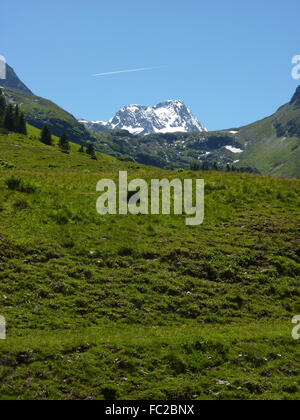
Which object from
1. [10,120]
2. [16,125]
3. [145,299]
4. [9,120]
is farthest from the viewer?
[16,125]

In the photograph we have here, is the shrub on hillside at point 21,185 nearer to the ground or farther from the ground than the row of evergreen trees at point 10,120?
nearer to the ground

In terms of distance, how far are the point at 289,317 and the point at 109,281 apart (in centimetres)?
906

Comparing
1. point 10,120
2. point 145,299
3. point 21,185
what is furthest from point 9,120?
point 145,299

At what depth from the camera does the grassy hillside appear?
11867 millimetres

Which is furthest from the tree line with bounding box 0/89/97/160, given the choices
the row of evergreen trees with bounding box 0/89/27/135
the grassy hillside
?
the grassy hillside

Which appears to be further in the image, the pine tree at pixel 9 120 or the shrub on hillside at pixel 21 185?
the pine tree at pixel 9 120

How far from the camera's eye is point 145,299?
677 inches

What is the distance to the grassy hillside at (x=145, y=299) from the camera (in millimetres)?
11867

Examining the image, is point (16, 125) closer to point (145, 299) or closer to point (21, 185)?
point (21, 185)

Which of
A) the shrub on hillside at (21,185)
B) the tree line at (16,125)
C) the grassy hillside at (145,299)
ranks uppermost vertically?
the tree line at (16,125)

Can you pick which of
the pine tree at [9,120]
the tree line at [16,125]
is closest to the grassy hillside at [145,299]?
the tree line at [16,125]

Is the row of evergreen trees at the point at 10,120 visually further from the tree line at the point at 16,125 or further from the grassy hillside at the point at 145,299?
the grassy hillside at the point at 145,299

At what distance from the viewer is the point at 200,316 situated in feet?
54.6

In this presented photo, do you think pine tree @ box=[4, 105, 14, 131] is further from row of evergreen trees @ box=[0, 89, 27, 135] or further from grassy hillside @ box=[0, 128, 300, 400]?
grassy hillside @ box=[0, 128, 300, 400]
